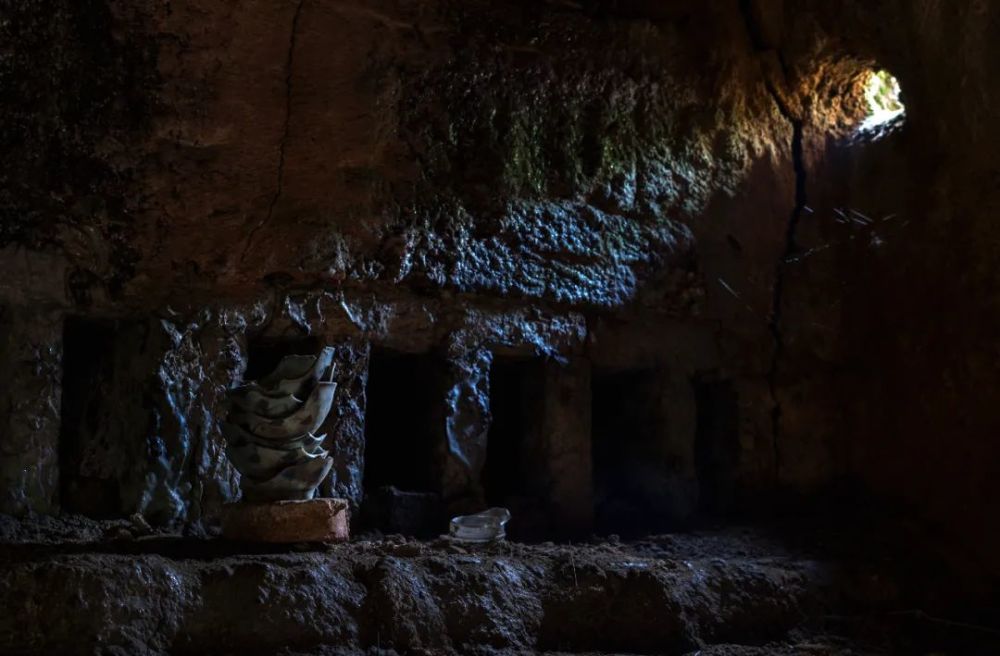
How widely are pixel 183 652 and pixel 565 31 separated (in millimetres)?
2421

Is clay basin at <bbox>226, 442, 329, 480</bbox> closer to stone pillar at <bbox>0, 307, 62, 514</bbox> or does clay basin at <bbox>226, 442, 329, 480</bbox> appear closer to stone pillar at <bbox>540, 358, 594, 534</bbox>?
stone pillar at <bbox>0, 307, 62, 514</bbox>

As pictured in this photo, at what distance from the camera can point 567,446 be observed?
366 cm

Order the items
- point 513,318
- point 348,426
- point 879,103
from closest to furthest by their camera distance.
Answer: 1. point 348,426
2. point 513,318
3. point 879,103

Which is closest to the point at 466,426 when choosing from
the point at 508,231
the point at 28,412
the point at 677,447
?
the point at 508,231

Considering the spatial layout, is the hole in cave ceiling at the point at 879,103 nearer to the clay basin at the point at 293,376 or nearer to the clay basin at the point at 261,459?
the clay basin at the point at 293,376

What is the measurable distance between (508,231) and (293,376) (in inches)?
41.7

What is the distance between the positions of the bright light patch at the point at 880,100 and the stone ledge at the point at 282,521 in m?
2.62

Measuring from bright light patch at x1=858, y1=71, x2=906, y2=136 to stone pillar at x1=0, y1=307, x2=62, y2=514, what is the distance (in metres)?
2.97

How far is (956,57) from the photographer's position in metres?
3.67

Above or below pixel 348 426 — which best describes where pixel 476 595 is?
below

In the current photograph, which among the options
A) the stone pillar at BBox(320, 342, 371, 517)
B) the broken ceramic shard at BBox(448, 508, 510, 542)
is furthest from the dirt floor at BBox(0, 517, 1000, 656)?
the stone pillar at BBox(320, 342, 371, 517)

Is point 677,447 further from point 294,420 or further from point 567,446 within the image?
point 294,420

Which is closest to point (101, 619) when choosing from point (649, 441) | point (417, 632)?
point (417, 632)

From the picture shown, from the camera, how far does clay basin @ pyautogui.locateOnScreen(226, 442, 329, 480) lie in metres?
2.78
